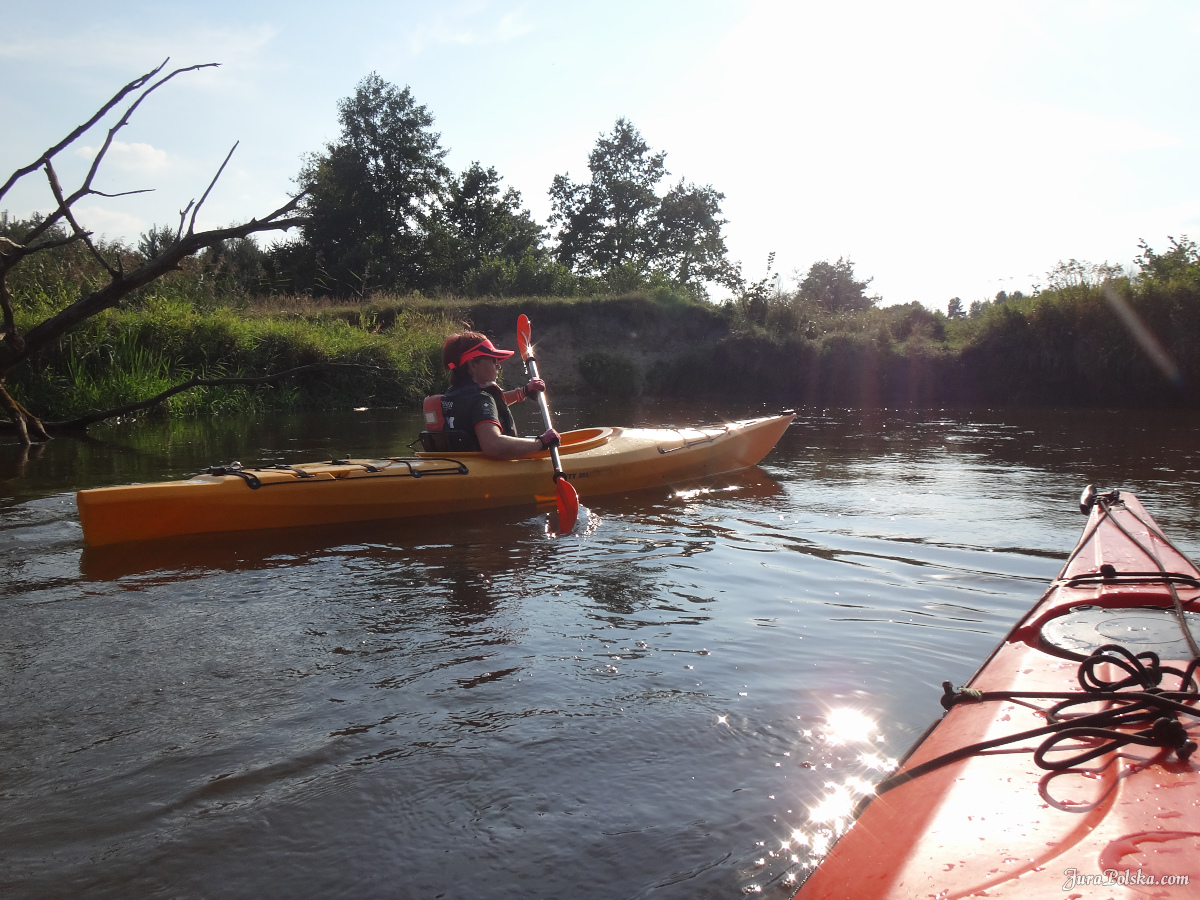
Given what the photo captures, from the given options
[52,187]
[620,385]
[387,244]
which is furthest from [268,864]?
[387,244]

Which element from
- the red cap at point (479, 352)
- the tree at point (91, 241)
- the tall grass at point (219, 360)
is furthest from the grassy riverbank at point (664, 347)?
the red cap at point (479, 352)

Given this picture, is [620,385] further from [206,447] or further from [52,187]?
[52,187]

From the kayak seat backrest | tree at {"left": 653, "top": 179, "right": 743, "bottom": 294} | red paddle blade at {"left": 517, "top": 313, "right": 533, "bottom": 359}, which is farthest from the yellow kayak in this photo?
tree at {"left": 653, "top": 179, "right": 743, "bottom": 294}

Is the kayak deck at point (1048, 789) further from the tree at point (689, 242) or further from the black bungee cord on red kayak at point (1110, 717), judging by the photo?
the tree at point (689, 242)

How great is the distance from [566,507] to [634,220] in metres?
29.9

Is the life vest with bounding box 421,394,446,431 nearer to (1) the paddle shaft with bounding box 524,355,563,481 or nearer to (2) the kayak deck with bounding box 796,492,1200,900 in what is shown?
(1) the paddle shaft with bounding box 524,355,563,481

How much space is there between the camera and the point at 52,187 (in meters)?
4.78

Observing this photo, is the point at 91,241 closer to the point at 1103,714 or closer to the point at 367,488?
the point at 367,488

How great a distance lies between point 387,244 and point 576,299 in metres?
10.2

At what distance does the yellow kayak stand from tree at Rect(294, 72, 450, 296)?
21.6 meters

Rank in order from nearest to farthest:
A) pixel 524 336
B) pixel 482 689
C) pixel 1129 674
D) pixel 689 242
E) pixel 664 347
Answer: pixel 1129 674
pixel 482 689
pixel 524 336
pixel 664 347
pixel 689 242

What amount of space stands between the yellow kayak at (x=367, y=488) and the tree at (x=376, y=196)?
21.6 m

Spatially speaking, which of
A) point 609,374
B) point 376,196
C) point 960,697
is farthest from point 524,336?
point 376,196

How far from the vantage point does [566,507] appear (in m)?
4.90
